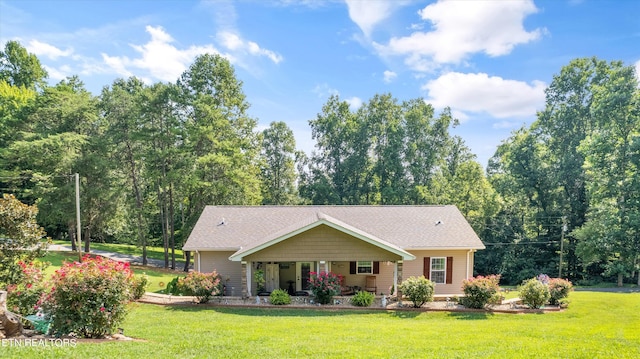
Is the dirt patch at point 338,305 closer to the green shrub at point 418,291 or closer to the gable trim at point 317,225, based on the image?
the green shrub at point 418,291

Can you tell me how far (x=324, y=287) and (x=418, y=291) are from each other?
12.7 feet

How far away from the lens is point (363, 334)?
10.1m

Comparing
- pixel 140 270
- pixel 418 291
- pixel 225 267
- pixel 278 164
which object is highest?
pixel 278 164

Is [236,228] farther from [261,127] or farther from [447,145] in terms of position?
[447,145]

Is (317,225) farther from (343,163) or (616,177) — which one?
(616,177)

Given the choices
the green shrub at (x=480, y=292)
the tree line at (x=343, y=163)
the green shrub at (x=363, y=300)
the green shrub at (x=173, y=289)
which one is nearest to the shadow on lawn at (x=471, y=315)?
the green shrub at (x=480, y=292)

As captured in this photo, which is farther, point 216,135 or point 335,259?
point 216,135

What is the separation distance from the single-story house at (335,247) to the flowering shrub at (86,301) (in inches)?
290

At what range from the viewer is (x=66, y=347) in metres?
7.18

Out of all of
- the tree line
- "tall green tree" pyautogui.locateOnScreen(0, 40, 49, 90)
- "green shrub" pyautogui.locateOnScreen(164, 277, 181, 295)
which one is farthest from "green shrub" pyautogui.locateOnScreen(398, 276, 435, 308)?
"tall green tree" pyautogui.locateOnScreen(0, 40, 49, 90)

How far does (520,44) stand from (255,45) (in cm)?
1352

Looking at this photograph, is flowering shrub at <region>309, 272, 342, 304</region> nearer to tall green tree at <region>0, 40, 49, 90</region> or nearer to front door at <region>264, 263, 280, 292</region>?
front door at <region>264, 263, 280, 292</region>

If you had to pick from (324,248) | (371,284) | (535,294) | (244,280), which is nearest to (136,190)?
(244,280)

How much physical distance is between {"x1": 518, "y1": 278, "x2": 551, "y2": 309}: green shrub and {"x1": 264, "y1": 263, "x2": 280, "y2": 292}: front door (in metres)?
10.9
